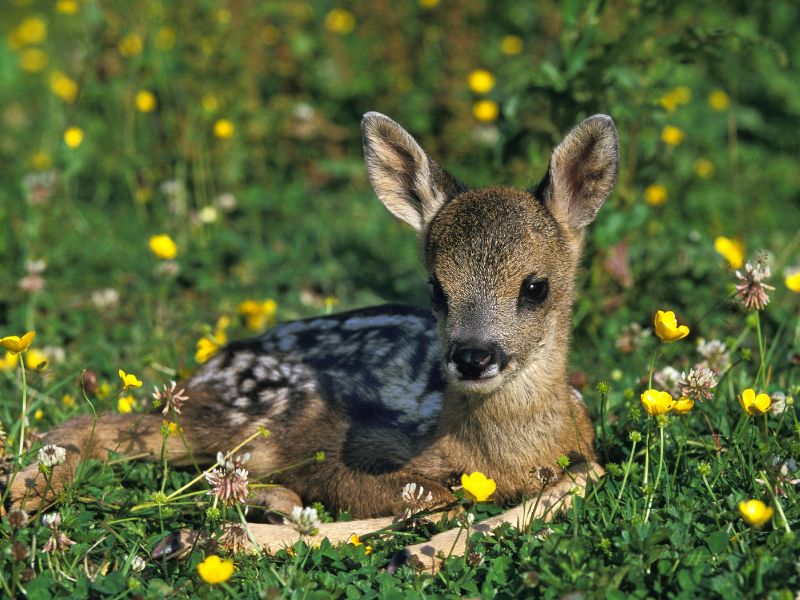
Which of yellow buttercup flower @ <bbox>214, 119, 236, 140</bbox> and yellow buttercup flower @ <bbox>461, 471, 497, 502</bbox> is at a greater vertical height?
yellow buttercup flower @ <bbox>214, 119, 236, 140</bbox>

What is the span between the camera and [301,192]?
26.6 feet

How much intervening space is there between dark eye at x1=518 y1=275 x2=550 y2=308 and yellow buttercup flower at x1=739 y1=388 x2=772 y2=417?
35.3 inches

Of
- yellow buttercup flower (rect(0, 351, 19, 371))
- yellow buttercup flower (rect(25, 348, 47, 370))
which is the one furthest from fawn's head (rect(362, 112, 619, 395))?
yellow buttercup flower (rect(0, 351, 19, 371))

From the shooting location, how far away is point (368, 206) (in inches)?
322

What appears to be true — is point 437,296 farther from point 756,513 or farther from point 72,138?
point 72,138

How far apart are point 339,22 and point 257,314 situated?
177 inches

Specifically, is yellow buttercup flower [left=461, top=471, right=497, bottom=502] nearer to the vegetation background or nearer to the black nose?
the vegetation background

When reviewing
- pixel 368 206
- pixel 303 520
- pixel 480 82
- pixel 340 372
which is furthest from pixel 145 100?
pixel 303 520

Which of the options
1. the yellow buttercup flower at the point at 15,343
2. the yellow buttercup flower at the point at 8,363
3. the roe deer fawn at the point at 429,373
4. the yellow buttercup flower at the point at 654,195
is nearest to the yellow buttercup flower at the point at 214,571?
the roe deer fawn at the point at 429,373

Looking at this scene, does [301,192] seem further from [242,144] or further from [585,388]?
[585,388]

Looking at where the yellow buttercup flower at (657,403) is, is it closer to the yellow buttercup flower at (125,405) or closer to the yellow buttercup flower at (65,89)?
the yellow buttercup flower at (125,405)

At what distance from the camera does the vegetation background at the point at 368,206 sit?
12.1 feet

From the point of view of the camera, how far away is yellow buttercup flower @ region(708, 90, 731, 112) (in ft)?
29.0

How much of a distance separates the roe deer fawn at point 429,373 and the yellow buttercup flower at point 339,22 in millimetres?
4948
